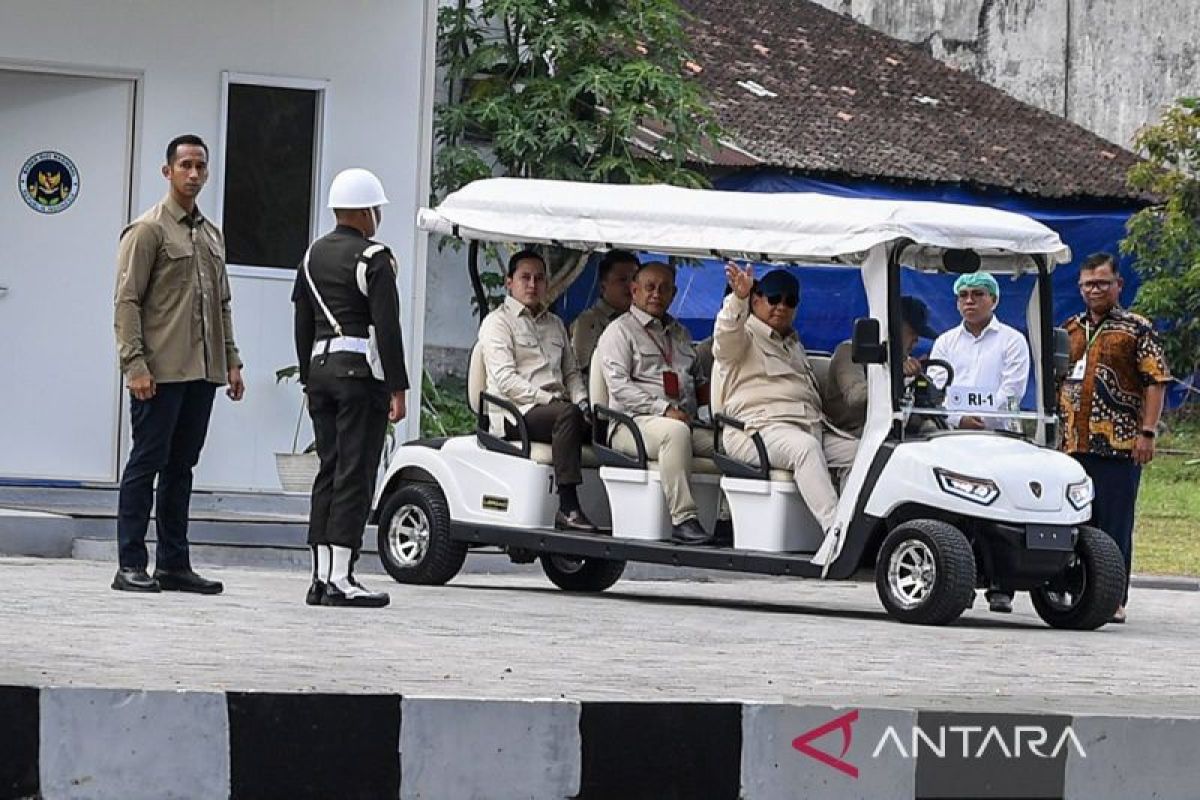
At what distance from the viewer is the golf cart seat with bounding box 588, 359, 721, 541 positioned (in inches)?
541

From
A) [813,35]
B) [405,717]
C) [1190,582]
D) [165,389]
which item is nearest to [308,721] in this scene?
[405,717]

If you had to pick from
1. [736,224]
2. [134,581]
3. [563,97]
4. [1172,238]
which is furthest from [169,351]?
[1172,238]

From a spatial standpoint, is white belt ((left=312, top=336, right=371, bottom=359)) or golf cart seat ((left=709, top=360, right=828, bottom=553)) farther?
golf cart seat ((left=709, top=360, right=828, bottom=553))

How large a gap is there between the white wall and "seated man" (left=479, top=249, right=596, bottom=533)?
3.11 metres

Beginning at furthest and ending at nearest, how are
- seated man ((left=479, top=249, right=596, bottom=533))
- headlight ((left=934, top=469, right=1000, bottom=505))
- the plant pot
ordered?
the plant pot, seated man ((left=479, top=249, right=596, bottom=533)), headlight ((left=934, top=469, right=1000, bottom=505))

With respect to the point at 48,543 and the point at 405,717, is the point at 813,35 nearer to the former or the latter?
the point at 48,543

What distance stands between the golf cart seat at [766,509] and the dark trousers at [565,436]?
0.87 metres

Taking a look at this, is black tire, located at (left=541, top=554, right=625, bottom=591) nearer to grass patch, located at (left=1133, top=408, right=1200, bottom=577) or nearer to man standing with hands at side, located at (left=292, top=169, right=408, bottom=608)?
man standing with hands at side, located at (left=292, top=169, right=408, bottom=608)

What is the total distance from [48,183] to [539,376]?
13.5 ft

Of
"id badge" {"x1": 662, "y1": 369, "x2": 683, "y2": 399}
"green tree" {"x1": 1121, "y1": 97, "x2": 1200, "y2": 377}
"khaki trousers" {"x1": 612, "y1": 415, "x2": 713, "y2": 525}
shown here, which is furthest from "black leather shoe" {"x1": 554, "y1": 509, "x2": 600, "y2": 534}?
"green tree" {"x1": 1121, "y1": 97, "x2": 1200, "y2": 377}

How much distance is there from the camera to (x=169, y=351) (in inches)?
476

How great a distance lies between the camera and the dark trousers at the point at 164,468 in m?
12.1

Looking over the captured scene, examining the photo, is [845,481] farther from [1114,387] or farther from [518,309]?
[518,309]

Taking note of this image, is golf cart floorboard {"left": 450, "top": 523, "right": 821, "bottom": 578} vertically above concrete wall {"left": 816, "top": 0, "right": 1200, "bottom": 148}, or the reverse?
concrete wall {"left": 816, "top": 0, "right": 1200, "bottom": 148}
